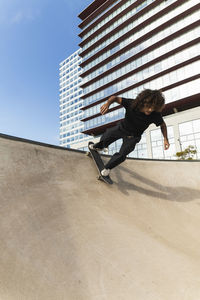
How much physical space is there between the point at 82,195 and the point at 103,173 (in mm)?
848

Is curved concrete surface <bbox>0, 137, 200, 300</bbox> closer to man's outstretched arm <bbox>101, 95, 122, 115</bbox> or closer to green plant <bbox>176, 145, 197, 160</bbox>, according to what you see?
man's outstretched arm <bbox>101, 95, 122, 115</bbox>

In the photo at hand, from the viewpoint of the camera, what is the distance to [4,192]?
2.15 meters

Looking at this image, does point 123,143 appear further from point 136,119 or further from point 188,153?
point 188,153

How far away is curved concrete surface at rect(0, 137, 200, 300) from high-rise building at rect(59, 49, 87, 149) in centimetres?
6395

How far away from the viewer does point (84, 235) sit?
1947mm

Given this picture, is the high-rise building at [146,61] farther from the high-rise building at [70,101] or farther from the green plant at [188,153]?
the high-rise building at [70,101]

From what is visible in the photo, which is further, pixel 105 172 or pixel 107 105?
pixel 105 172

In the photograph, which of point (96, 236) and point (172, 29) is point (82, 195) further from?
point (172, 29)

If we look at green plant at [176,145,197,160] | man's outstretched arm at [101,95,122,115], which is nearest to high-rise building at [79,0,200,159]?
green plant at [176,145,197,160]

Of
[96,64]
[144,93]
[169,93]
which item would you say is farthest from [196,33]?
[144,93]

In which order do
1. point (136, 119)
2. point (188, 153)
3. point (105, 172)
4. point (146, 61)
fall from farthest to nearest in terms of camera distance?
point (146, 61), point (188, 153), point (105, 172), point (136, 119)

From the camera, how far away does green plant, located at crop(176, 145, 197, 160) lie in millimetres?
22928

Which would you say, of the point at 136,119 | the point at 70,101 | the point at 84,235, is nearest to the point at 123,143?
the point at 136,119

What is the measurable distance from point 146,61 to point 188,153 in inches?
723
